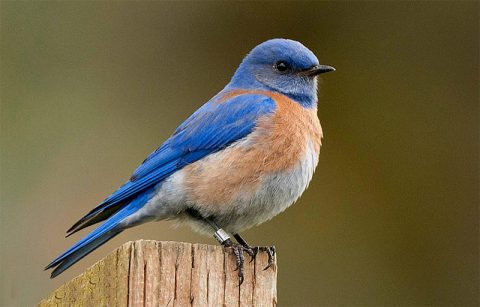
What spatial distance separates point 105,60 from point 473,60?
3.63 metres

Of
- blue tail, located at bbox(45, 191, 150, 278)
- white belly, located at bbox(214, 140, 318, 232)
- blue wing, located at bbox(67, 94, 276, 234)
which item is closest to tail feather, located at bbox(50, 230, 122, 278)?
blue tail, located at bbox(45, 191, 150, 278)

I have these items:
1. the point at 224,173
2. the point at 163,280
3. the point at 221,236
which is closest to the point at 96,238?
the point at 221,236

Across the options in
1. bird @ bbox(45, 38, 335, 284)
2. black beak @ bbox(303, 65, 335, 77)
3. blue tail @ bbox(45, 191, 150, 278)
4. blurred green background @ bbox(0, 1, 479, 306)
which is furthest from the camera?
blurred green background @ bbox(0, 1, 479, 306)

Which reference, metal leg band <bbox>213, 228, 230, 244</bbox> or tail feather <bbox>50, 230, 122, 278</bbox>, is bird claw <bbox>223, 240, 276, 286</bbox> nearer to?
metal leg band <bbox>213, 228, 230, 244</bbox>

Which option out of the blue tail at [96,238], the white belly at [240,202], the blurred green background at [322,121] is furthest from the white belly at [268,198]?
the blurred green background at [322,121]

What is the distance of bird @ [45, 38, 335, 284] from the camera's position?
5852mm

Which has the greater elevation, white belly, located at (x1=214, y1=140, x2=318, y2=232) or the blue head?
the blue head

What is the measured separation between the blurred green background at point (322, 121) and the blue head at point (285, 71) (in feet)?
5.95

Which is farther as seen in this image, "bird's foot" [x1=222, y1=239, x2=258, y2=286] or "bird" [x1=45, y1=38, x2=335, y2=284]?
"bird" [x1=45, y1=38, x2=335, y2=284]

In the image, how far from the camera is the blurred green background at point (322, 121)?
8.48m

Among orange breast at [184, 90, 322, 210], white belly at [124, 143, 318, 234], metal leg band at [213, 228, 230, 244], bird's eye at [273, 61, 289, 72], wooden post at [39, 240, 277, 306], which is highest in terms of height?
bird's eye at [273, 61, 289, 72]

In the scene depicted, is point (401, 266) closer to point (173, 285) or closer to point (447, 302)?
point (447, 302)

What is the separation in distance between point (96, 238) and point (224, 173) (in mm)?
927

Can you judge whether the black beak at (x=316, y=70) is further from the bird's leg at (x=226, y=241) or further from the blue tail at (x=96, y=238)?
the blue tail at (x=96, y=238)
